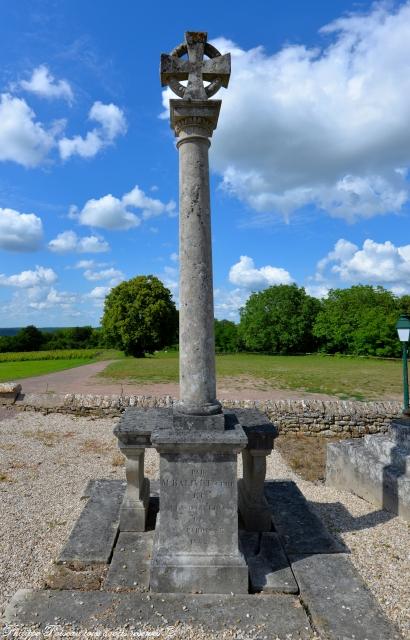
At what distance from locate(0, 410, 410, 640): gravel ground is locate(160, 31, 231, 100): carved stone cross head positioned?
4.99m

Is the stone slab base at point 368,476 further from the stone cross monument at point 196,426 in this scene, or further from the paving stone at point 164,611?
the stone cross monument at point 196,426

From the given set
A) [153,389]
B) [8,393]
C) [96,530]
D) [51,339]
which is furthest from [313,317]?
[96,530]

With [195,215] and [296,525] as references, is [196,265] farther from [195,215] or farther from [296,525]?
[296,525]

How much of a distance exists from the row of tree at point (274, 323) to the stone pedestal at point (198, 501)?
32557 millimetres

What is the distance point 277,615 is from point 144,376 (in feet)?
53.0

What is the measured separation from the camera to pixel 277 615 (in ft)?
11.4

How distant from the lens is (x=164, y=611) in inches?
138

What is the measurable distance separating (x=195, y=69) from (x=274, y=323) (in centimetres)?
4422

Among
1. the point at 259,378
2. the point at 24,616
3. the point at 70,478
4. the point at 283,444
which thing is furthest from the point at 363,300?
the point at 24,616

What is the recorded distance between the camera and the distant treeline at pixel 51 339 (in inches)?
1934

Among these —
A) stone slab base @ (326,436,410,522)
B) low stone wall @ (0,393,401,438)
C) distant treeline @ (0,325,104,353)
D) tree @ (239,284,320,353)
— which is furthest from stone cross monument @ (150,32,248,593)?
distant treeline @ (0,325,104,353)

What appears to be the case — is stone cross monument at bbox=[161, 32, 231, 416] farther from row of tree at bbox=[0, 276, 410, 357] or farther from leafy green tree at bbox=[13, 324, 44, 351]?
leafy green tree at bbox=[13, 324, 44, 351]

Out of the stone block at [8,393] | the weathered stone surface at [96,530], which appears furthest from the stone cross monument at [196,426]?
the stone block at [8,393]

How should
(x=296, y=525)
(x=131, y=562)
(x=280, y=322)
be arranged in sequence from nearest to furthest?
Result: (x=131, y=562) < (x=296, y=525) < (x=280, y=322)
